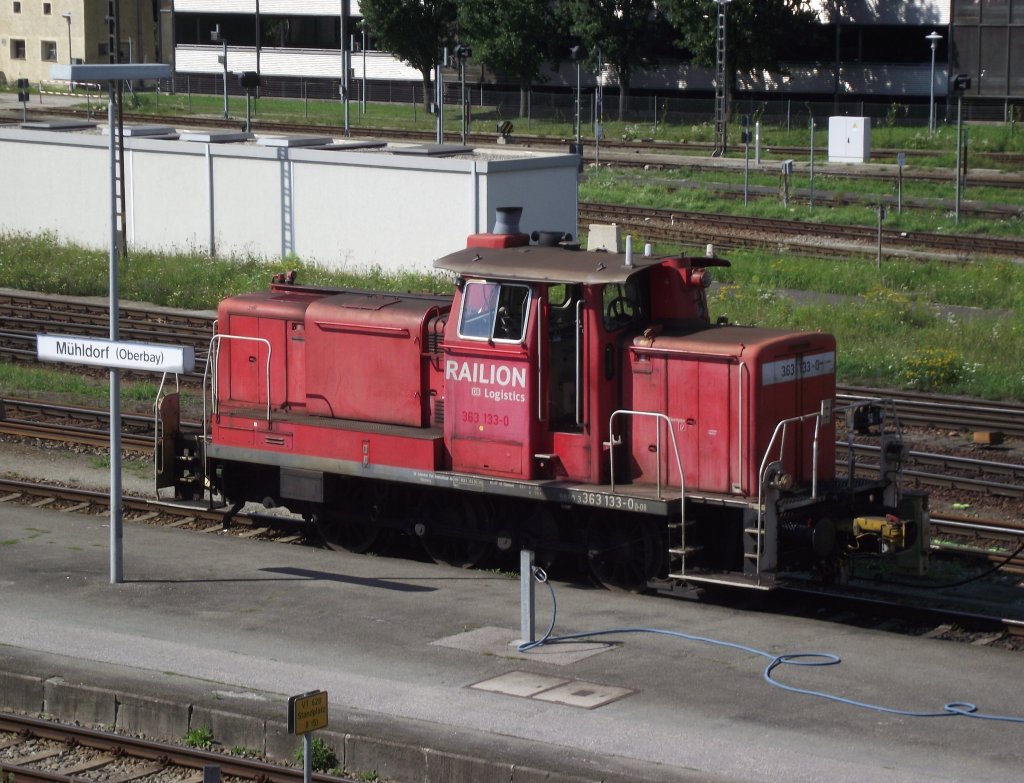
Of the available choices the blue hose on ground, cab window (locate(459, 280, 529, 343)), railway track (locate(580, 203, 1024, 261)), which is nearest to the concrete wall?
railway track (locate(580, 203, 1024, 261))

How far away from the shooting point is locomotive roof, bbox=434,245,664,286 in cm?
1368

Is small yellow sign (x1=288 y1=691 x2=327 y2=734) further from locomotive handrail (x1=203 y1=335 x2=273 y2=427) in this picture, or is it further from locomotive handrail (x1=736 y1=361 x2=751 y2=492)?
locomotive handrail (x1=203 y1=335 x2=273 y2=427)

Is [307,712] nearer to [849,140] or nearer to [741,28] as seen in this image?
[849,140]

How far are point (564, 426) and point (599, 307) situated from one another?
4.23 feet

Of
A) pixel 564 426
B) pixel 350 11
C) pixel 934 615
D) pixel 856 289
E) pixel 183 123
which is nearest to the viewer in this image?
pixel 934 615

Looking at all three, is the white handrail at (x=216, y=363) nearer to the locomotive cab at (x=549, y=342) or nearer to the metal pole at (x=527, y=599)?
the locomotive cab at (x=549, y=342)

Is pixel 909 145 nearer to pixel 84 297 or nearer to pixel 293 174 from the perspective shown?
pixel 293 174

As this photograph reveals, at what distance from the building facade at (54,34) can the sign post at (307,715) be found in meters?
79.8

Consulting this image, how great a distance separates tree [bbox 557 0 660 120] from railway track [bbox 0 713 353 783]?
5658 centimetres

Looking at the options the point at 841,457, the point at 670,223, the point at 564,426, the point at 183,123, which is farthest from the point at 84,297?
the point at 183,123

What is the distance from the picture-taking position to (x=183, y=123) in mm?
64875

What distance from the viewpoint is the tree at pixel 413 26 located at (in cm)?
6975

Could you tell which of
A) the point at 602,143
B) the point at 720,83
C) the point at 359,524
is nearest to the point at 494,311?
the point at 359,524

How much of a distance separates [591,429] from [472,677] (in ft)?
10.6
